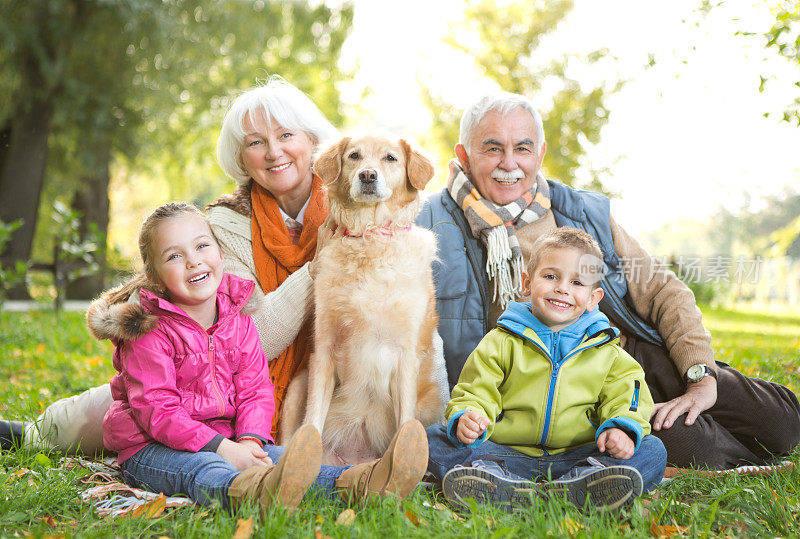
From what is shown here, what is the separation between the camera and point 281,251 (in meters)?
3.11

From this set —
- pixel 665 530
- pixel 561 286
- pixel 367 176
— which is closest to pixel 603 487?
pixel 665 530

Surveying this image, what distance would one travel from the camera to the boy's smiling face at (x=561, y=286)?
251cm

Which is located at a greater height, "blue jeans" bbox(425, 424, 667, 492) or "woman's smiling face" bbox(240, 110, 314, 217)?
"woman's smiling face" bbox(240, 110, 314, 217)

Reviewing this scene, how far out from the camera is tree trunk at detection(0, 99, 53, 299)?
31.2ft

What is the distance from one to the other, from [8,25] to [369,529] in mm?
9419

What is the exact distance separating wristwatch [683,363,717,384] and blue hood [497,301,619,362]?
0.66m

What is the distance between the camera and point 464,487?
86.4 inches

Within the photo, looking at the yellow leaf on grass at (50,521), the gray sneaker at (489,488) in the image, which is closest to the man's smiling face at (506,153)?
the gray sneaker at (489,488)

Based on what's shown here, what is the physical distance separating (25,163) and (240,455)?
9269 mm

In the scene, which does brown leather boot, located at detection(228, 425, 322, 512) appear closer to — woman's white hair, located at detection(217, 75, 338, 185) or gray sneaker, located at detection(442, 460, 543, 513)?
gray sneaker, located at detection(442, 460, 543, 513)

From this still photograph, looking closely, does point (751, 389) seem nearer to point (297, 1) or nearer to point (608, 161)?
point (608, 161)

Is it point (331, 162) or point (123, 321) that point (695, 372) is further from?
point (123, 321)

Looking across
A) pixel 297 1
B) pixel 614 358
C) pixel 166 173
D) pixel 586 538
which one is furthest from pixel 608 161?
pixel 586 538

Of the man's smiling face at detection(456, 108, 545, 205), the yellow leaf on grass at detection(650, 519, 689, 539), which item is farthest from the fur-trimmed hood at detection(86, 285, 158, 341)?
the yellow leaf on grass at detection(650, 519, 689, 539)
